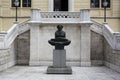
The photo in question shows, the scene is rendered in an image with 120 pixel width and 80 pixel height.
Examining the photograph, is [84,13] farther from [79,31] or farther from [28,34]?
[28,34]

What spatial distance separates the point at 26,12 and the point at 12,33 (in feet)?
41.7

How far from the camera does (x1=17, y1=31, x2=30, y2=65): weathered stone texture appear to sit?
24.3m

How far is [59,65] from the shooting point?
18.4 metres

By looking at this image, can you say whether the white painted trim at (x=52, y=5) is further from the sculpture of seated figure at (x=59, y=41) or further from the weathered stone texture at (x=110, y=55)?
the sculpture of seated figure at (x=59, y=41)

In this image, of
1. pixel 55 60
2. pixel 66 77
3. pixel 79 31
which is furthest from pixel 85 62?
pixel 66 77

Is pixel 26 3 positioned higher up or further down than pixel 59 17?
higher up

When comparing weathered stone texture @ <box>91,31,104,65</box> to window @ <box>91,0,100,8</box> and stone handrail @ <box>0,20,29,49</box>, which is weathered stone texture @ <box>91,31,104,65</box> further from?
window @ <box>91,0,100,8</box>

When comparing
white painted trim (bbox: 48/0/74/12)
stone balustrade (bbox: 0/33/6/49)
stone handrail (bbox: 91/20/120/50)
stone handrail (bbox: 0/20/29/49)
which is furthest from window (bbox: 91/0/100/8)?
stone balustrade (bbox: 0/33/6/49)

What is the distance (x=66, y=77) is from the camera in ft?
54.1

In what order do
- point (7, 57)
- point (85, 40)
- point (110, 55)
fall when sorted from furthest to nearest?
point (85, 40)
point (110, 55)
point (7, 57)

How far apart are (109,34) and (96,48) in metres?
2.13

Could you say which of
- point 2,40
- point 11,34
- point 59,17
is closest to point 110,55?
point 59,17

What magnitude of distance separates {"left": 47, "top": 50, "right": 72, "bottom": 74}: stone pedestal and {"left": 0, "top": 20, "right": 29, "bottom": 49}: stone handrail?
3.72 metres

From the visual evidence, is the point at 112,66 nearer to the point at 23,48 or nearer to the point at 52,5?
the point at 23,48
